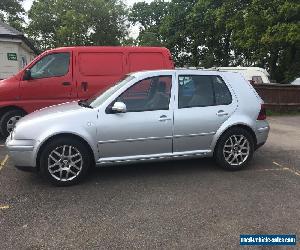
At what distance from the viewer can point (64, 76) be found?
8.85 meters

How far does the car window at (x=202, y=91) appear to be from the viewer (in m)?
5.94

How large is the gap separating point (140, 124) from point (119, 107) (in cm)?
42

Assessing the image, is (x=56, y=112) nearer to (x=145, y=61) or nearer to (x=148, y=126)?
(x=148, y=126)

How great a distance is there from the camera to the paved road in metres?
3.91

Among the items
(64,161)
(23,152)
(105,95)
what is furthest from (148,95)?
(23,152)

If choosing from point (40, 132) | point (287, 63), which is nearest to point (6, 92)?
Result: point (40, 132)

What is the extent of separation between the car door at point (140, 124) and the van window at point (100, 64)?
335 centimetres

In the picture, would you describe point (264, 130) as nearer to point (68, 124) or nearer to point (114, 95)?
point (114, 95)

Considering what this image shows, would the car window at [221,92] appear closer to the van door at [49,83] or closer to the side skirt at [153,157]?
the side skirt at [153,157]

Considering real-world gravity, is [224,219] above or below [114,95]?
below

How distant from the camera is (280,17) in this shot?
21.2 metres

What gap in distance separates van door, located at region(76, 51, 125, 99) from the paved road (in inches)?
116

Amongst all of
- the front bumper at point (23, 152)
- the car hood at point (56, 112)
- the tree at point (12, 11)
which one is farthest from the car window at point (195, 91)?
the tree at point (12, 11)

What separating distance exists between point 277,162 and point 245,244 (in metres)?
3.32
